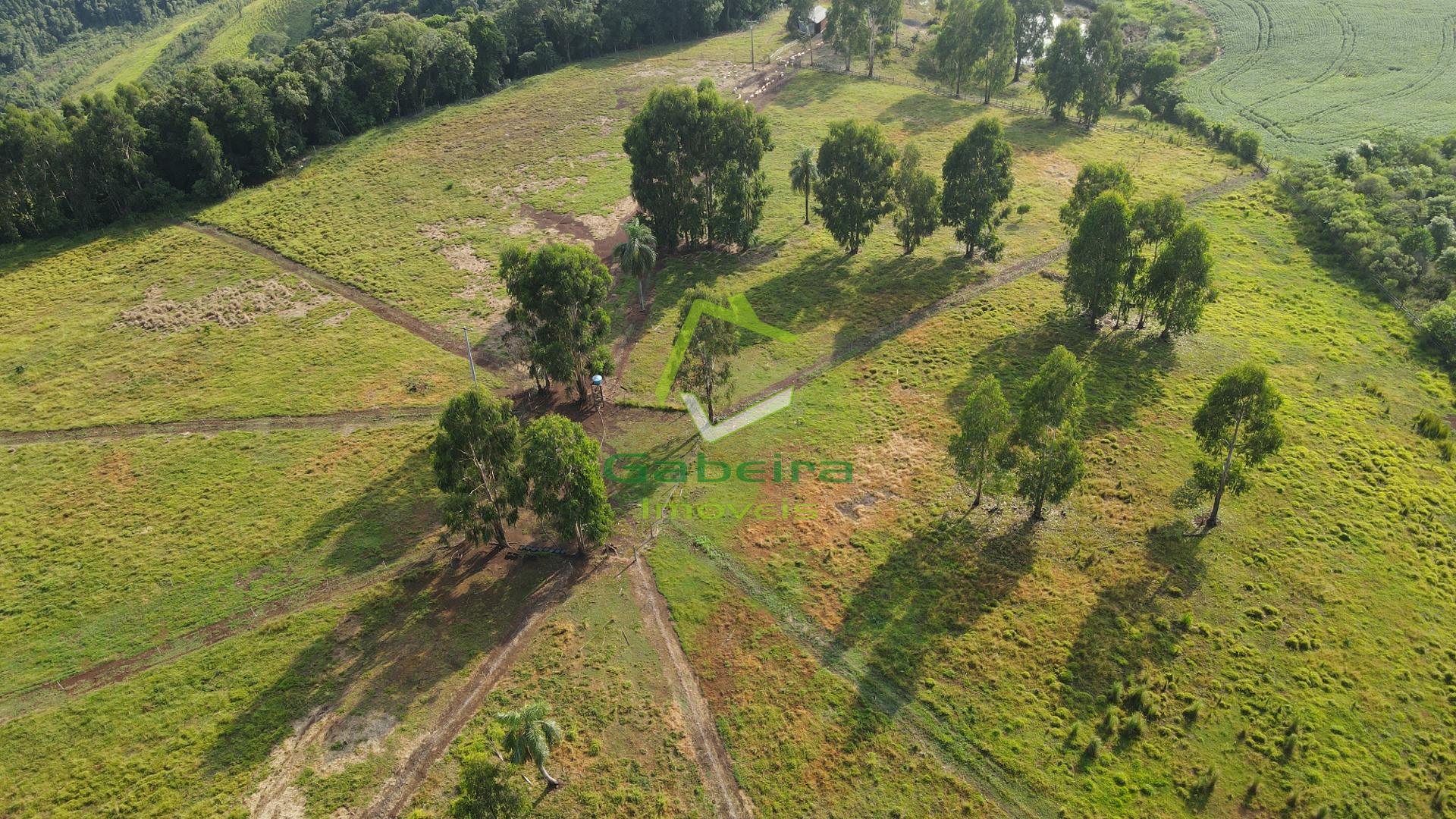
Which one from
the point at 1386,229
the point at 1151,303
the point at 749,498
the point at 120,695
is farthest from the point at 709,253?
the point at 1386,229

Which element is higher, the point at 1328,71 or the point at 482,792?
the point at 1328,71

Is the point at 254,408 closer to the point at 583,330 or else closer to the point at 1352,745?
the point at 583,330

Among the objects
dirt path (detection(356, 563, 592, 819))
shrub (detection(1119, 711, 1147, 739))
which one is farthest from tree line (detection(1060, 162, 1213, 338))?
dirt path (detection(356, 563, 592, 819))

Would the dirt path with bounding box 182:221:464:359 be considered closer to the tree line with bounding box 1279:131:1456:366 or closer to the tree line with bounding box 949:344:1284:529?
the tree line with bounding box 949:344:1284:529

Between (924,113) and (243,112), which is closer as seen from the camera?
(243,112)

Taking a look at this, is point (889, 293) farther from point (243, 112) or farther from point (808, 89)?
point (243, 112)

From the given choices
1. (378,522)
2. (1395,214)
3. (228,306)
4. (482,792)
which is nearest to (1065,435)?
(482,792)
